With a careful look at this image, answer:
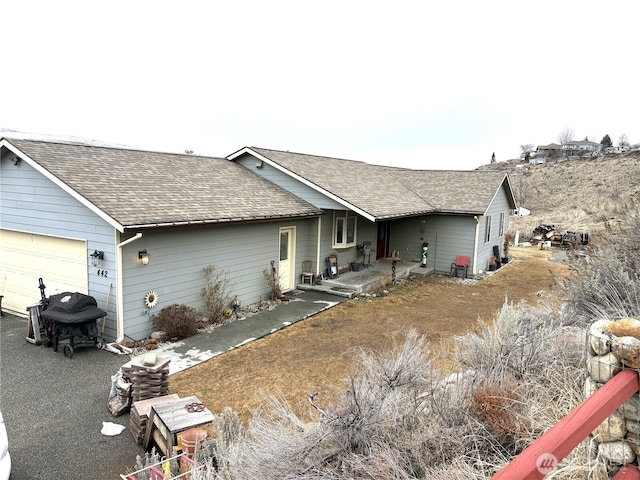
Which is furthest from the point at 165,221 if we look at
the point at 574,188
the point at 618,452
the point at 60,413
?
the point at 574,188

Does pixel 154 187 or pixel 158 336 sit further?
pixel 154 187

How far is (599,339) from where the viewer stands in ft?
7.78

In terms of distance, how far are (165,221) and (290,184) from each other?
6.52 metres

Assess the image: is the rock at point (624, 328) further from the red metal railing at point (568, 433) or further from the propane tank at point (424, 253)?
the propane tank at point (424, 253)

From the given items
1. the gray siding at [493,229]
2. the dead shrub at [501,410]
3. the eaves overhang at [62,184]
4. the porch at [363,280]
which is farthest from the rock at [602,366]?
the gray siding at [493,229]

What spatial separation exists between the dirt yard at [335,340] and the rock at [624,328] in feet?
8.97

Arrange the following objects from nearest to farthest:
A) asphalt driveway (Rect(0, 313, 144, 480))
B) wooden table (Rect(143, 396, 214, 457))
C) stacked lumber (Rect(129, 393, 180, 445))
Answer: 1. wooden table (Rect(143, 396, 214, 457))
2. asphalt driveway (Rect(0, 313, 144, 480))
3. stacked lumber (Rect(129, 393, 180, 445))

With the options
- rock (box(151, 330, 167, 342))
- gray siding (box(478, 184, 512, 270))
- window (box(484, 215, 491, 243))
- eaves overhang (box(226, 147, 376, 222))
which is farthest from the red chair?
rock (box(151, 330, 167, 342))

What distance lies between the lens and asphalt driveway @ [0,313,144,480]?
4.85 m

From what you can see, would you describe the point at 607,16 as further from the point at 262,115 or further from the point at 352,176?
the point at 262,115

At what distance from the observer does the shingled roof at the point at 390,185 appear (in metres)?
14.5

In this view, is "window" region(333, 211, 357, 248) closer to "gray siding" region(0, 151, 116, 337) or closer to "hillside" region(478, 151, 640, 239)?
"gray siding" region(0, 151, 116, 337)

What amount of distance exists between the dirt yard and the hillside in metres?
19.2

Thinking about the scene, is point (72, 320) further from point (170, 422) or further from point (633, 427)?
point (633, 427)
